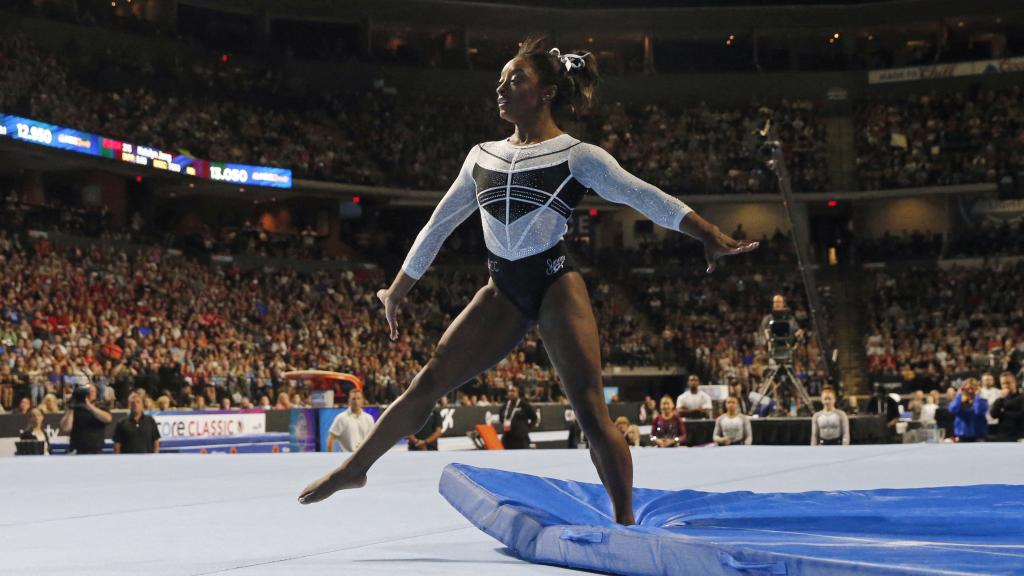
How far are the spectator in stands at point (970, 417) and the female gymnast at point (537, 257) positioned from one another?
39.8 ft

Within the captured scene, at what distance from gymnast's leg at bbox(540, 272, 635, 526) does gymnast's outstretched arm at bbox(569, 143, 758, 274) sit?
359 millimetres

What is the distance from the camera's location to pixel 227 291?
96.7 feet

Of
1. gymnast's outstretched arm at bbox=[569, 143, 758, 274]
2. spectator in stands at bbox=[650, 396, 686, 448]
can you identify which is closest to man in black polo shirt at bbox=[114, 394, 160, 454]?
spectator in stands at bbox=[650, 396, 686, 448]

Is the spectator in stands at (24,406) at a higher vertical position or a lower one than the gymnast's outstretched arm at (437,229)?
lower

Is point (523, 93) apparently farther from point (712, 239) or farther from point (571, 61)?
point (712, 239)

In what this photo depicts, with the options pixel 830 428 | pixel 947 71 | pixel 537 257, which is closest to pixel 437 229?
pixel 537 257

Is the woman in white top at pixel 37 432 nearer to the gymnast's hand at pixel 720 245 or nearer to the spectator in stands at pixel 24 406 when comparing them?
the spectator in stands at pixel 24 406

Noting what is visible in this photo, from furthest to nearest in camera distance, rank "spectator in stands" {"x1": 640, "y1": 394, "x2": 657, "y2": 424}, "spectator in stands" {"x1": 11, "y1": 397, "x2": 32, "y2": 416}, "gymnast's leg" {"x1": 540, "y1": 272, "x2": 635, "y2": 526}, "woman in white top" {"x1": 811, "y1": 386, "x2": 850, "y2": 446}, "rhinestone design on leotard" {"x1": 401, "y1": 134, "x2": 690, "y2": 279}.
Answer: "spectator in stands" {"x1": 640, "y1": 394, "x2": 657, "y2": 424} < "spectator in stands" {"x1": 11, "y1": 397, "x2": 32, "y2": 416} < "woman in white top" {"x1": 811, "y1": 386, "x2": 850, "y2": 446} < "rhinestone design on leotard" {"x1": 401, "y1": 134, "x2": 690, "y2": 279} < "gymnast's leg" {"x1": 540, "y1": 272, "x2": 635, "y2": 526}

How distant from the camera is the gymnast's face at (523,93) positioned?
4.25m

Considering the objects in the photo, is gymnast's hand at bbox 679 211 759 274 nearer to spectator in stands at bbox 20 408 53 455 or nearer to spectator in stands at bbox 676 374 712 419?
spectator in stands at bbox 20 408 53 455

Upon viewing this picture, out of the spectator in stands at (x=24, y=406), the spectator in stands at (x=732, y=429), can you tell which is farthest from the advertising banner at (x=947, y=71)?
the spectator in stands at (x=24, y=406)

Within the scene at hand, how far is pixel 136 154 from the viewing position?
93.3 feet

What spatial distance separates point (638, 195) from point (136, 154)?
87.3ft

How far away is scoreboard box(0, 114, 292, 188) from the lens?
2572cm
